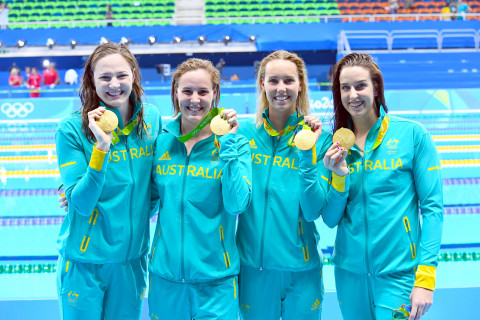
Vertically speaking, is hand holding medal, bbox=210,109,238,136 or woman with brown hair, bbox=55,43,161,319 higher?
hand holding medal, bbox=210,109,238,136

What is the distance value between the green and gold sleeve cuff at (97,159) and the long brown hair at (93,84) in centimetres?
18

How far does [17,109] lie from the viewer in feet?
38.0

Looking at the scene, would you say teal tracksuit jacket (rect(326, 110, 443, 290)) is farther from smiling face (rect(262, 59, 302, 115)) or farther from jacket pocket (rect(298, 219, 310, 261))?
smiling face (rect(262, 59, 302, 115))

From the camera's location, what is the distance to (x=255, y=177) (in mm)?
2357

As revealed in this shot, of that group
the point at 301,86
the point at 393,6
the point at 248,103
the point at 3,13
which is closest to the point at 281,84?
the point at 301,86

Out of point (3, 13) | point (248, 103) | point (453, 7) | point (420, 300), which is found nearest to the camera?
point (420, 300)

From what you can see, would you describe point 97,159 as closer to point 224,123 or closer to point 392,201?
point 224,123

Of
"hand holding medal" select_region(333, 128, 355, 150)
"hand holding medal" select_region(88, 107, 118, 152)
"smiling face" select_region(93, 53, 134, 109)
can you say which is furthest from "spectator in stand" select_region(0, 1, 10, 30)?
"hand holding medal" select_region(333, 128, 355, 150)

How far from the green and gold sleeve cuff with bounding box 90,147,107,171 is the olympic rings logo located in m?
10.3

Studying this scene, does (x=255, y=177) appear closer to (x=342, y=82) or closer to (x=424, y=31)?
(x=342, y=82)

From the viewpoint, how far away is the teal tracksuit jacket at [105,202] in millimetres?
2229

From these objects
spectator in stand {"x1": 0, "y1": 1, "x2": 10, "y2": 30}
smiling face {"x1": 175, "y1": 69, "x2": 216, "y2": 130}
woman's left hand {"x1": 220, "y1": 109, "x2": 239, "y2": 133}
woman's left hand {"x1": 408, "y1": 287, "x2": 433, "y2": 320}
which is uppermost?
spectator in stand {"x1": 0, "y1": 1, "x2": 10, "y2": 30}

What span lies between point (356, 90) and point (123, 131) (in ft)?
3.47

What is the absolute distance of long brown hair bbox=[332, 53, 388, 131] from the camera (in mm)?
2252
